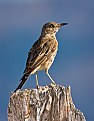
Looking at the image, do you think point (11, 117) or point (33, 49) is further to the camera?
point (33, 49)

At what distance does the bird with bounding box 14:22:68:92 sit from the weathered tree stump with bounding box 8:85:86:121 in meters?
2.42

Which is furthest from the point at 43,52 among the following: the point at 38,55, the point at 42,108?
the point at 42,108

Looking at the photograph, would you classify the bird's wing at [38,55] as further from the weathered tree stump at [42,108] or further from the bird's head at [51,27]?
the weathered tree stump at [42,108]

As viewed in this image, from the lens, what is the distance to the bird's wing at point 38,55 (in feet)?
32.0

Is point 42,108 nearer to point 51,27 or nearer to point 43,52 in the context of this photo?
point 43,52

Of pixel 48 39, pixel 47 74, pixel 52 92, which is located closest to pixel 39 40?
pixel 48 39

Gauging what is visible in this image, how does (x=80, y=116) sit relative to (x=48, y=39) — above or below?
below

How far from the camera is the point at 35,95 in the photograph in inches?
247

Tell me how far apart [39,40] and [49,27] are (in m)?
0.96

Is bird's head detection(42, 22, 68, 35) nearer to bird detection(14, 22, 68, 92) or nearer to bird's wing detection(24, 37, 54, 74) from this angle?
bird detection(14, 22, 68, 92)

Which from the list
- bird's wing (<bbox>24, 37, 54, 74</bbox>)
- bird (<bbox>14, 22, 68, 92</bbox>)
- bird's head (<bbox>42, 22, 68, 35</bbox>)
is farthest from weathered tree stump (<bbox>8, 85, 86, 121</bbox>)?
bird's head (<bbox>42, 22, 68, 35</bbox>)

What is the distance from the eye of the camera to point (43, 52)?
10867mm

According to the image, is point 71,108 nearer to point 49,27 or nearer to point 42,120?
point 42,120

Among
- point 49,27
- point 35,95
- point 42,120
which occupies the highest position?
point 49,27
